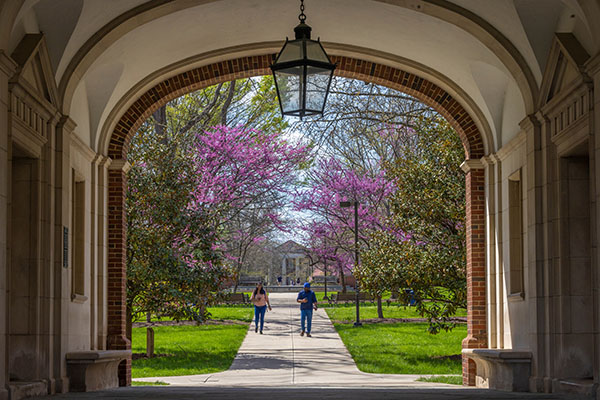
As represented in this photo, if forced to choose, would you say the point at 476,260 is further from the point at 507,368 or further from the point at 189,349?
the point at 189,349

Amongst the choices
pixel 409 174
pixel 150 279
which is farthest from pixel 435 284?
pixel 150 279

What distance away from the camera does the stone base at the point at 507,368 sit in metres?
9.14

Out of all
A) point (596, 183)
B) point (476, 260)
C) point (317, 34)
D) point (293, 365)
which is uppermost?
point (317, 34)

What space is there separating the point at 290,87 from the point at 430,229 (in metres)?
8.08

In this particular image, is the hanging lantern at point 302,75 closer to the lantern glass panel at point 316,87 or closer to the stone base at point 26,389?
the lantern glass panel at point 316,87

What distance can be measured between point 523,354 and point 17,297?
17.9 feet

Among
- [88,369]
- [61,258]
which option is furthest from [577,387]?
[61,258]

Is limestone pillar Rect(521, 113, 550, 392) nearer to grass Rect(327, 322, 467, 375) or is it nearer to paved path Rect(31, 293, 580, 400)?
paved path Rect(31, 293, 580, 400)

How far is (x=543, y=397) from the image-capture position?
755cm

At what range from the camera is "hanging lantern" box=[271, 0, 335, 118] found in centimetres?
810

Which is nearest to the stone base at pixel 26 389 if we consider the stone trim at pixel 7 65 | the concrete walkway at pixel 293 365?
the stone trim at pixel 7 65

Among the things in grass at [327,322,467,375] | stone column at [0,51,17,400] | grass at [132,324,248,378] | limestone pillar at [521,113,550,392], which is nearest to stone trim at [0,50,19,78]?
stone column at [0,51,17,400]

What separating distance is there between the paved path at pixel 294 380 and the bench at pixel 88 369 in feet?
1.20

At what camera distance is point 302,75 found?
319 inches
